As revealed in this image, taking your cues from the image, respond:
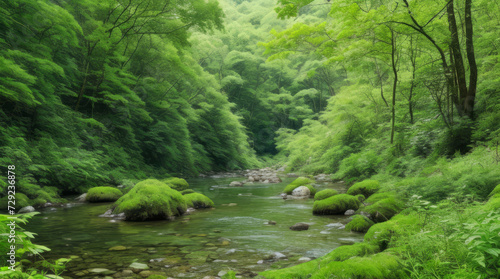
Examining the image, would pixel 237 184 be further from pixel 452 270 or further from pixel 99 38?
pixel 452 270

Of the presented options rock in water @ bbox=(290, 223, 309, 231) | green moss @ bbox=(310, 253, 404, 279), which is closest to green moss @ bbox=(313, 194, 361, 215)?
rock in water @ bbox=(290, 223, 309, 231)

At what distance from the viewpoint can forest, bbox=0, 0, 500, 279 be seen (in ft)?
8.79

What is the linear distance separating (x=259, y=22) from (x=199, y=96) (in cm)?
3090

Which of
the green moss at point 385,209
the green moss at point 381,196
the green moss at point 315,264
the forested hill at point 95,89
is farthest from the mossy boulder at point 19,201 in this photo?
the green moss at point 381,196

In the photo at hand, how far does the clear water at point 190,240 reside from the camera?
141 inches

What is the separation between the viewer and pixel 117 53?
1155 cm

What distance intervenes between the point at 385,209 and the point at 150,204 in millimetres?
→ 5044

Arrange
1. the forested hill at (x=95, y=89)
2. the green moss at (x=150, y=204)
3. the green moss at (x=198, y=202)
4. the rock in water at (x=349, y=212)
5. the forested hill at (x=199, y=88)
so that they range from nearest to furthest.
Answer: the green moss at (x=150, y=204) < the rock in water at (x=349, y=212) < the forested hill at (x=199, y=88) < the forested hill at (x=95, y=89) < the green moss at (x=198, y=202)

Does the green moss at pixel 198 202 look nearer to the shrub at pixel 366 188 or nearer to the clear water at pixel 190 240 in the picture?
the clear water at pixel 190 240

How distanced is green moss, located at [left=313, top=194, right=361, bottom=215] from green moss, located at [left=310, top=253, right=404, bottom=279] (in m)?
4.60

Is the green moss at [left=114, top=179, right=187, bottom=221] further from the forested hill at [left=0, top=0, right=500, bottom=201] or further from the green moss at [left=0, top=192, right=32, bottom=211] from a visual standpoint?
the forested hill at [left=0, top=0, right=500, bottom=201]

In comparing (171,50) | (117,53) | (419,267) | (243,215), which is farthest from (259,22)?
(419,267)

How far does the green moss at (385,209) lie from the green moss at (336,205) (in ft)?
3.62

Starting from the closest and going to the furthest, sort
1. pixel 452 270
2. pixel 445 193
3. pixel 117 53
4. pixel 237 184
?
1. pixel 452 270
2. pixel 445 193
3. pixel 117 53
4. pixel 237 184
